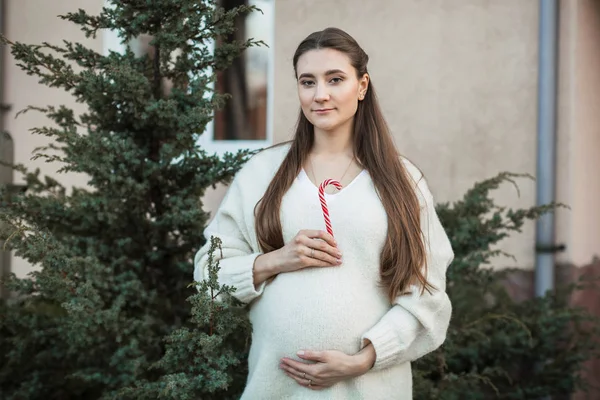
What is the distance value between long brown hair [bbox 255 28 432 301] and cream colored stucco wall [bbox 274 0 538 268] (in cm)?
232

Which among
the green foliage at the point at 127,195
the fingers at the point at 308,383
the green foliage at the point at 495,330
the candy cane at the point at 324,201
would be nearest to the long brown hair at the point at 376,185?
the candy cane at the point at 324,201

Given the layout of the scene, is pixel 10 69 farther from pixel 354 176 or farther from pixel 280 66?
pixel 354 176

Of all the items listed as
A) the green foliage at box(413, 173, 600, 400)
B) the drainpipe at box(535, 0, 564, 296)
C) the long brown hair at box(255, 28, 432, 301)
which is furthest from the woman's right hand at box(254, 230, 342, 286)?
the drainpipe at box(535, 0, 564, 296)

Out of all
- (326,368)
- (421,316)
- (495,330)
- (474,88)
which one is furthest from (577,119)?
(326,368)

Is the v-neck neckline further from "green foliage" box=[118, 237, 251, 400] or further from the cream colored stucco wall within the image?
the cream colored stucco wall

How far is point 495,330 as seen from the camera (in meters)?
4.38

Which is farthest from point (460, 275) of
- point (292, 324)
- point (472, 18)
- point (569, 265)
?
point (472, 18)

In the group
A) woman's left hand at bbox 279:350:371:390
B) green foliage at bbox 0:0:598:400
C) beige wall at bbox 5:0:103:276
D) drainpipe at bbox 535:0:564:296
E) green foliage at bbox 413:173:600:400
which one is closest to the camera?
woman's left hand at bbox 279:350:371:390

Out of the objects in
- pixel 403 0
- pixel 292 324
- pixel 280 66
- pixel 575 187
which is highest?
pixel 403 0

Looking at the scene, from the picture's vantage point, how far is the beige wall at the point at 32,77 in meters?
5.85

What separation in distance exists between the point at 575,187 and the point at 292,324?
109 inches

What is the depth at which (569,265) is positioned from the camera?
4855 millimetres

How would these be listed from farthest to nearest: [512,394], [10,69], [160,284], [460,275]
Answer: [10,69]
[512,394]
[460,275]
[160,284]

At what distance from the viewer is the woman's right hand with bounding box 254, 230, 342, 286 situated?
2.61 metres
